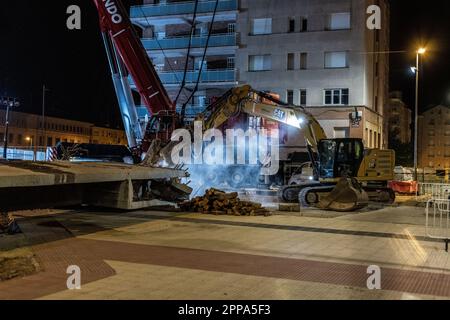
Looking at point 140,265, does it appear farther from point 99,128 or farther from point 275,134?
point 99,128

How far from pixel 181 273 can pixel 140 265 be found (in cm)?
90

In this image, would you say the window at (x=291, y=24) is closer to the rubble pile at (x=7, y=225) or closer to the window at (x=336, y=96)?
the window at (x=336, y=96)

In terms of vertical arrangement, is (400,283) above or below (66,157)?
below

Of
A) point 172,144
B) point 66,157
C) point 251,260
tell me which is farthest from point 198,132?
point 251,260

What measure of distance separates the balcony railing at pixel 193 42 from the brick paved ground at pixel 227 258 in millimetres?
30619

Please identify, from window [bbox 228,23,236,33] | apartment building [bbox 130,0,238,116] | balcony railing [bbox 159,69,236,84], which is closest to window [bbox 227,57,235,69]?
apartment building [bbox 130,0,238,116]

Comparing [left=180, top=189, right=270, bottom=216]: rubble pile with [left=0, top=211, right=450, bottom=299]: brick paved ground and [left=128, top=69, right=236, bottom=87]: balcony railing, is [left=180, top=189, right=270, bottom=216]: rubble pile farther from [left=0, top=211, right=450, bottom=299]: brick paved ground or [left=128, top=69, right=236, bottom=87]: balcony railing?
[left=128, top=69, right=236, bottom=87]: balcony railing

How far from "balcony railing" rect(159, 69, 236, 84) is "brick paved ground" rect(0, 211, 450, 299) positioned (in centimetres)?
2950

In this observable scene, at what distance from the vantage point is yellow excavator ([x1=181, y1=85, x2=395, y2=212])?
70.7 feet

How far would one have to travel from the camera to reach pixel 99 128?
102 metres

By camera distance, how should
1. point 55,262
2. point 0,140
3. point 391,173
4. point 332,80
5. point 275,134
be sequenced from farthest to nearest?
point 0,140, point 332,80, point 275,134, point 391,173, point 55,262

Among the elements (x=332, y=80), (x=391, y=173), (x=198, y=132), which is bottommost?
(x=391, y=173)

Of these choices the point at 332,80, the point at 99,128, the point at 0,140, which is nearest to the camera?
the point at 332,80

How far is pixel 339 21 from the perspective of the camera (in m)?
41.0
